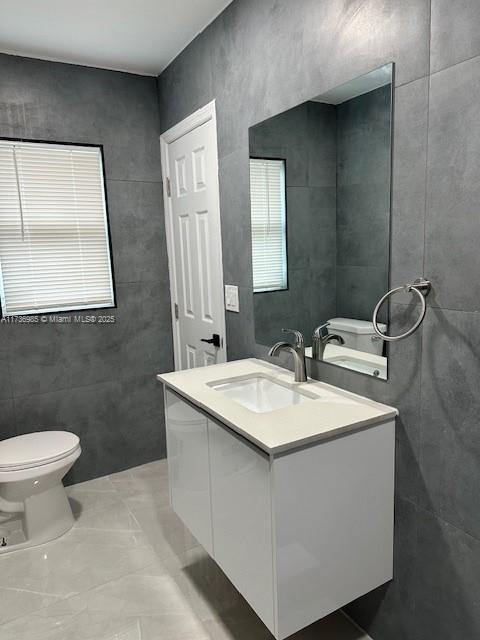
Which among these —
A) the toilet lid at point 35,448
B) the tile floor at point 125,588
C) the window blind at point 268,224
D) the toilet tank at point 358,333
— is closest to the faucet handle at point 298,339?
the toilet tank at point 358,333

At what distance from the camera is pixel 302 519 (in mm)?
1295

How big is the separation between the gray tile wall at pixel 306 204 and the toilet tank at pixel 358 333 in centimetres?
6

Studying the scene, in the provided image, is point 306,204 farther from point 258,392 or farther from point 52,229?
point 52,229

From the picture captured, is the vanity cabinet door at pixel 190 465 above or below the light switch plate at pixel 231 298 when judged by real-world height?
below

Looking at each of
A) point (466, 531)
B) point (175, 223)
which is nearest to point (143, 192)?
point (175, 223)

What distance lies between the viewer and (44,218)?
8.48ft

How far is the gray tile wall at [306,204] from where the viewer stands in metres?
1.66

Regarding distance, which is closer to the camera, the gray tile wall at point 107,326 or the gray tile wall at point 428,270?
the gray tile wall at point 428,270

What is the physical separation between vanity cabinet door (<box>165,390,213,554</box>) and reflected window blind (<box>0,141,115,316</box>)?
119 centimetres

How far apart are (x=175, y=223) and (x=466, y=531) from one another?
7.35 feet

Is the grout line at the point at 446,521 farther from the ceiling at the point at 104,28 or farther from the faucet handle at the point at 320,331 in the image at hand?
the ceiling at the point at 104,28

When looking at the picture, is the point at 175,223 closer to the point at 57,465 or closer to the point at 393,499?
the point at 57,465

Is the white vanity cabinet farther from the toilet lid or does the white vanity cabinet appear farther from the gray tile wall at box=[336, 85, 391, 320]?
the toilet lid

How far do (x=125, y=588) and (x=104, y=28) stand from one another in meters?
2.61
